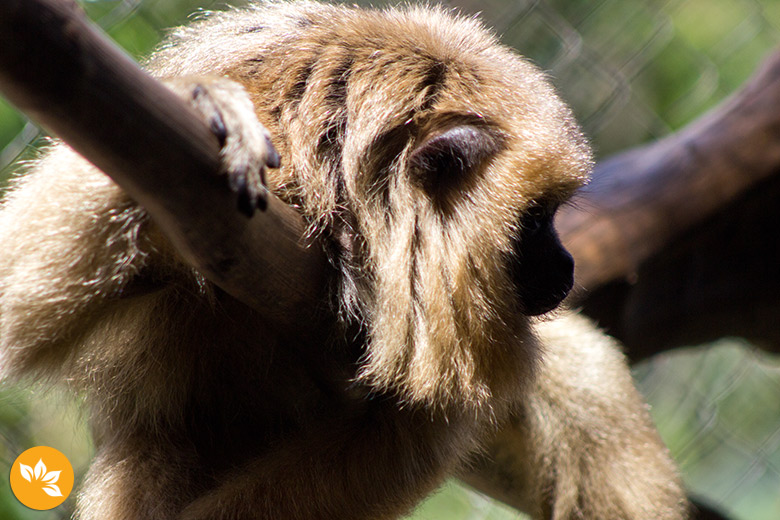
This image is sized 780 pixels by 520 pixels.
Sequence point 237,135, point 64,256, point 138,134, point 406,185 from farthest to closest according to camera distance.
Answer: point 406,185
point 64,256
point 237,135
point 138,134

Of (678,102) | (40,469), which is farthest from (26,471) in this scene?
(678,102)

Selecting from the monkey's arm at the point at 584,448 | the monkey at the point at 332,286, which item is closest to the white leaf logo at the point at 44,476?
the monkey at the point at 332,286

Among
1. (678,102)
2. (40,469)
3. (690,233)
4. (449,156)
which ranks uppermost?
(449,156)

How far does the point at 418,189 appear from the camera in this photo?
1.22 meters

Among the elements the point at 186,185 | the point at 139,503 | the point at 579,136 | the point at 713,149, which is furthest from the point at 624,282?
the point at 186,185

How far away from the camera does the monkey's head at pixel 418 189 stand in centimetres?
120

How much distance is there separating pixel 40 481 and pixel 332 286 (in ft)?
3.00

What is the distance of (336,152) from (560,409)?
3.52 ft

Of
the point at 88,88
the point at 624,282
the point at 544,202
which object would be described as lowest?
the point at 624,282

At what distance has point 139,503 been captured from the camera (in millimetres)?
1344

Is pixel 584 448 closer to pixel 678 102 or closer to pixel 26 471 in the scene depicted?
pixel 26 471

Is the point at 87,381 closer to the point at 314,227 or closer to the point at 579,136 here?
the point at 314,227

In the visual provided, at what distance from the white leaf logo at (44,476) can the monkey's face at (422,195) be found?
81cm

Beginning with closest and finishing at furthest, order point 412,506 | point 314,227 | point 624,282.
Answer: point 314,227 → point 412,506 → point 624,282
